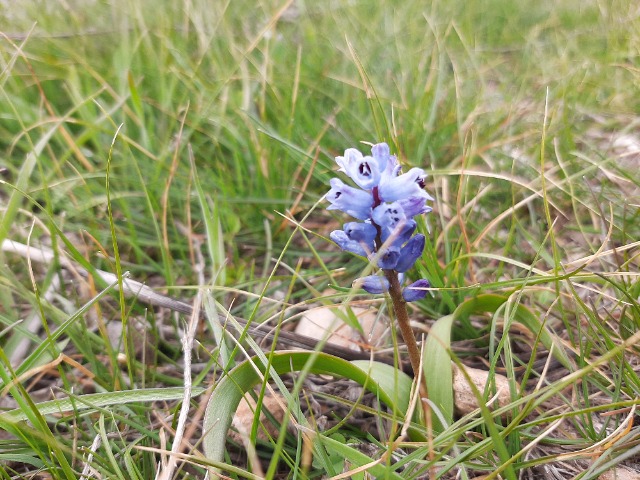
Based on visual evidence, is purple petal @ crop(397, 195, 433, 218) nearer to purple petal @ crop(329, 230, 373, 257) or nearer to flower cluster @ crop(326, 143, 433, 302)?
flower cluster @ crop(326, 143, 433, 302)

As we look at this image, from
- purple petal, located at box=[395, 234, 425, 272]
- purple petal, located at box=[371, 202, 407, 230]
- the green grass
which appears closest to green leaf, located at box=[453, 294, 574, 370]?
the green grass

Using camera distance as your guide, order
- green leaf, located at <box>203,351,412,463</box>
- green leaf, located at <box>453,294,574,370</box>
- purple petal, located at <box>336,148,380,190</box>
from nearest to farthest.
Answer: purple petal, located at <box>336,148,380,190</box> < green leaf, located at <box>203,351,412,463</box> < green leaf, located at <box>453,294,574,370</box>

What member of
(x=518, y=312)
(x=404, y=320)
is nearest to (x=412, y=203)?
(x=404, y=320)

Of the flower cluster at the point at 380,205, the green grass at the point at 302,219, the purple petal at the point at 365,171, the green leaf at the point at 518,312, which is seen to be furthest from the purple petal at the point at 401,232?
the green leaf at the point at 518,312

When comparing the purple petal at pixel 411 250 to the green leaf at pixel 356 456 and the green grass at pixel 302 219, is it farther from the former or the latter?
the green leaf at pixel 356 456

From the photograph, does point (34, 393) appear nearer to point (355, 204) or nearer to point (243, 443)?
point (243, 443)

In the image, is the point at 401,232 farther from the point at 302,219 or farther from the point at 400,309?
the point at 302,219
